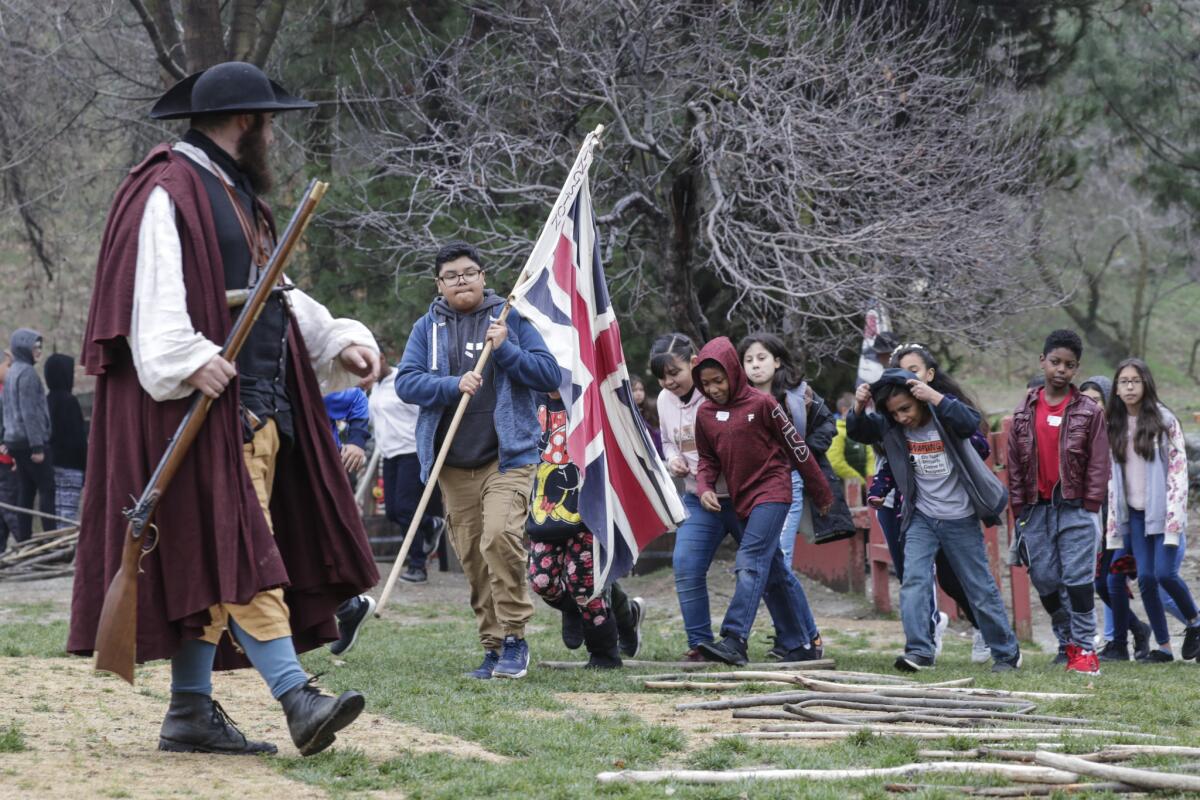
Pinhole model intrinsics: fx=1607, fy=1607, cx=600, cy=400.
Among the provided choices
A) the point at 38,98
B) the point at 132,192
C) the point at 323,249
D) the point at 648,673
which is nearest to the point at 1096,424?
the point at 648,673

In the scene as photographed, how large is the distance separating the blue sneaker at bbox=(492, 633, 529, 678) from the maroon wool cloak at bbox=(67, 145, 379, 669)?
2.64 metres

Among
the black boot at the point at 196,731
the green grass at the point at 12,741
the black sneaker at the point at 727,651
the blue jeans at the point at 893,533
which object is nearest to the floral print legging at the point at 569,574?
the black sneaker at the point at 727,651

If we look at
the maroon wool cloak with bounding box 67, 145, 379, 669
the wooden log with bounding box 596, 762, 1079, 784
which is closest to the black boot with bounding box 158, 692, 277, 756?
the maroon wool cloak with bounding box 67, 145, 379, 669

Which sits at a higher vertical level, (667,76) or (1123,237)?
(1123,237)

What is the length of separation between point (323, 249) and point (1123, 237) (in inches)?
887

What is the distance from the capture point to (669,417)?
351 inches

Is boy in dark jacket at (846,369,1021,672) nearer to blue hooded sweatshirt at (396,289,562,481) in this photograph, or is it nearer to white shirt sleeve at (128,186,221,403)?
blue hooded sweatshirt at (396,289,562,481)

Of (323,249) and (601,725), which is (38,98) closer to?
(323,249)

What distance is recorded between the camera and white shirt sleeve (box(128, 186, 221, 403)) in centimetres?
454

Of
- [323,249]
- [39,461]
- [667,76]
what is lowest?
[39,461]

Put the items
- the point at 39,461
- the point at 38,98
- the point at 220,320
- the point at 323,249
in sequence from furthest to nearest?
1. the point at 38,98
2. the point at 323,249
3. the point at 39,461
4. the point at 220,320

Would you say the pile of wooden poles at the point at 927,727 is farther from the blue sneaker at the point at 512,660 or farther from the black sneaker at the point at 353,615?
the black sneaker at the point at 353,615

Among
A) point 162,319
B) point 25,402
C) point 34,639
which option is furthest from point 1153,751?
point 25,402

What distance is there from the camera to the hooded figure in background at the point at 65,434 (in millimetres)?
16016
